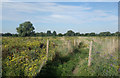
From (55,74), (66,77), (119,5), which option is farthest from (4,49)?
(119,5)

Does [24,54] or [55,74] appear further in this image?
[55,74]

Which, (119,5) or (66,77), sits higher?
(119,5)

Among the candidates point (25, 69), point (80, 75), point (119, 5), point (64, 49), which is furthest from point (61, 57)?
point (119, 5)

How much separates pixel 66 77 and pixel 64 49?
325 cm

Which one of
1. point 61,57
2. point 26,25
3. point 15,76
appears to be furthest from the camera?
point 26,25

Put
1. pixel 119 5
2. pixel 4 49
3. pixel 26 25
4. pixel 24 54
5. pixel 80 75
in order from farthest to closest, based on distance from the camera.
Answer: pixel 26 25, pixel 119 5, pixel 80 75, pixel 4 49, pixel 24 54

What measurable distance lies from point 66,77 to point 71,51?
13.0ft

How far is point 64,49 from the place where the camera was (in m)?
8.45

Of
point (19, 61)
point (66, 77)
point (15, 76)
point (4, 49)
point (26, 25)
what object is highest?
point (26, 25)

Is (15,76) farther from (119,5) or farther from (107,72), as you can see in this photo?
(119,5)

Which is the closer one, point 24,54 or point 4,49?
point 24,54

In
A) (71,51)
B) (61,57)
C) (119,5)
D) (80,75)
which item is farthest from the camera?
(71,51)

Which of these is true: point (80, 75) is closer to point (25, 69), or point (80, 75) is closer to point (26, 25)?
point (25, 69)

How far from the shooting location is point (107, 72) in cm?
517
